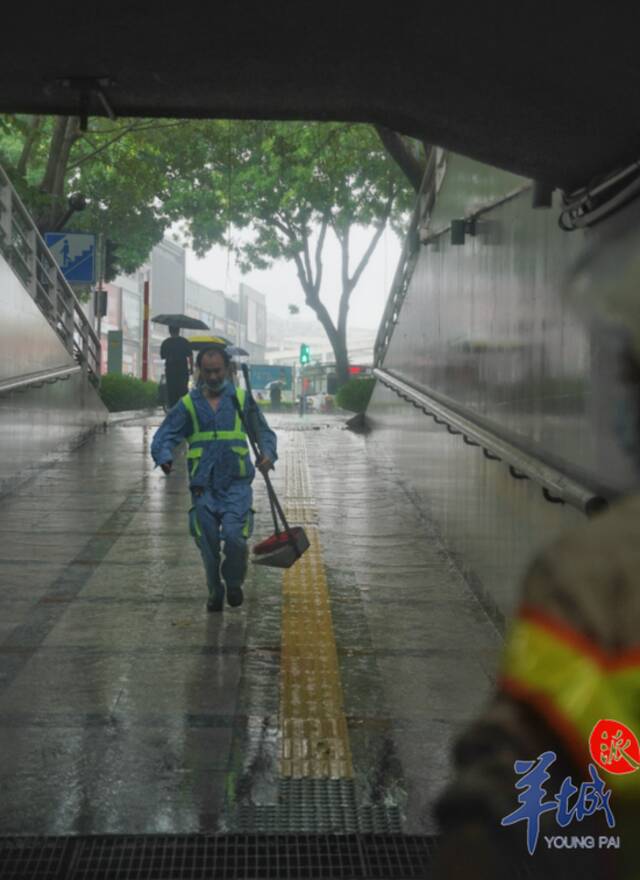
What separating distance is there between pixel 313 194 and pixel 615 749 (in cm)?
2908

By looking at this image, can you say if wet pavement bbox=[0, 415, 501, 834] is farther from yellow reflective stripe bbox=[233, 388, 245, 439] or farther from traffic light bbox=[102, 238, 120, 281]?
traffic light bbox=[102, 238, 120, 281]

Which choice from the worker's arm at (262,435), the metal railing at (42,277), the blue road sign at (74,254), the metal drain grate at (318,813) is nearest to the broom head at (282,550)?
the worker's arm at (262,435)

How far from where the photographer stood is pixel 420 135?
7.73m

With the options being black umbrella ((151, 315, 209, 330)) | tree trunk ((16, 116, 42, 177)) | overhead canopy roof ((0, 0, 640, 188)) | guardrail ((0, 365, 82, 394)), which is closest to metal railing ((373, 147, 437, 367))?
guardrail ((0, 365, 82, 394))

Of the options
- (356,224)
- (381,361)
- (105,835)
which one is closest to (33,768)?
(105,835)

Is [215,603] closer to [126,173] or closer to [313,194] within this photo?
[126,173]

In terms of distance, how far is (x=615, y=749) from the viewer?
145 centimetres

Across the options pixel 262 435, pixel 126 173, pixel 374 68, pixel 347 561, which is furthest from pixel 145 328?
pixel 374 68

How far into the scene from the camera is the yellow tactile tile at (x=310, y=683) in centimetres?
521

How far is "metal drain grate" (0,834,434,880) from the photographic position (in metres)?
4.20

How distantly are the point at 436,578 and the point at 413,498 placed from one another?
12.0 ft

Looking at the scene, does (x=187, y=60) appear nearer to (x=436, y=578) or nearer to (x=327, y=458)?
(x=436, y=578)

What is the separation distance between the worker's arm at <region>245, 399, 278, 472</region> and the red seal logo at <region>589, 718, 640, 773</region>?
654 centimetres

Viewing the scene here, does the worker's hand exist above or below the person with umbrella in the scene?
below
